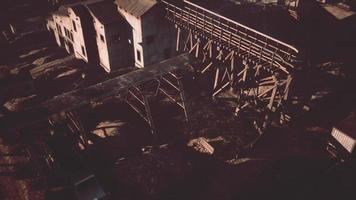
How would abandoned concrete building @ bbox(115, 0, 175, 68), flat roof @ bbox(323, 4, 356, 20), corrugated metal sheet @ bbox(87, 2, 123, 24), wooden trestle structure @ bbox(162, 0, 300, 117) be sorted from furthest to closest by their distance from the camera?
flat roof @ bbox(323, 4, 356, 20), corrugated metal sheet @ bbox(87, 2, 123, 24), abandoned concrete building @ bbox(115, 0, 175, 68), wooden trestle structure @ bbox(162, 0, 300, 117)

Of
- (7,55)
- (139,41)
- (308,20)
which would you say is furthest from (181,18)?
(7,55)

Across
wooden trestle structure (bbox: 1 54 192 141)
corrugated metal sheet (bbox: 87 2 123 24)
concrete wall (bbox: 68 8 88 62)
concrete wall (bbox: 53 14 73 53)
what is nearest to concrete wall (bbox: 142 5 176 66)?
corrugated metal sheet (bbox: 87 2 123 24)

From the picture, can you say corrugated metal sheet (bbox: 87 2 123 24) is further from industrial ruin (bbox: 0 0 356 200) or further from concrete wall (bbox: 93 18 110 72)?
concrete wall (bbox: 93 18 110 72)

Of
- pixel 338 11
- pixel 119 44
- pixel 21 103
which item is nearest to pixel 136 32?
pixel 119 44

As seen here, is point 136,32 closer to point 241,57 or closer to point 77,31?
point 77,31

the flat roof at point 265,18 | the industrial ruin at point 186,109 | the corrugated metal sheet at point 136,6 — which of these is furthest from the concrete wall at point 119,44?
the flat roof at point 265,18

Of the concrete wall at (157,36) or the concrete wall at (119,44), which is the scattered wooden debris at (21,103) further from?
the concrete wall at (157,36)
